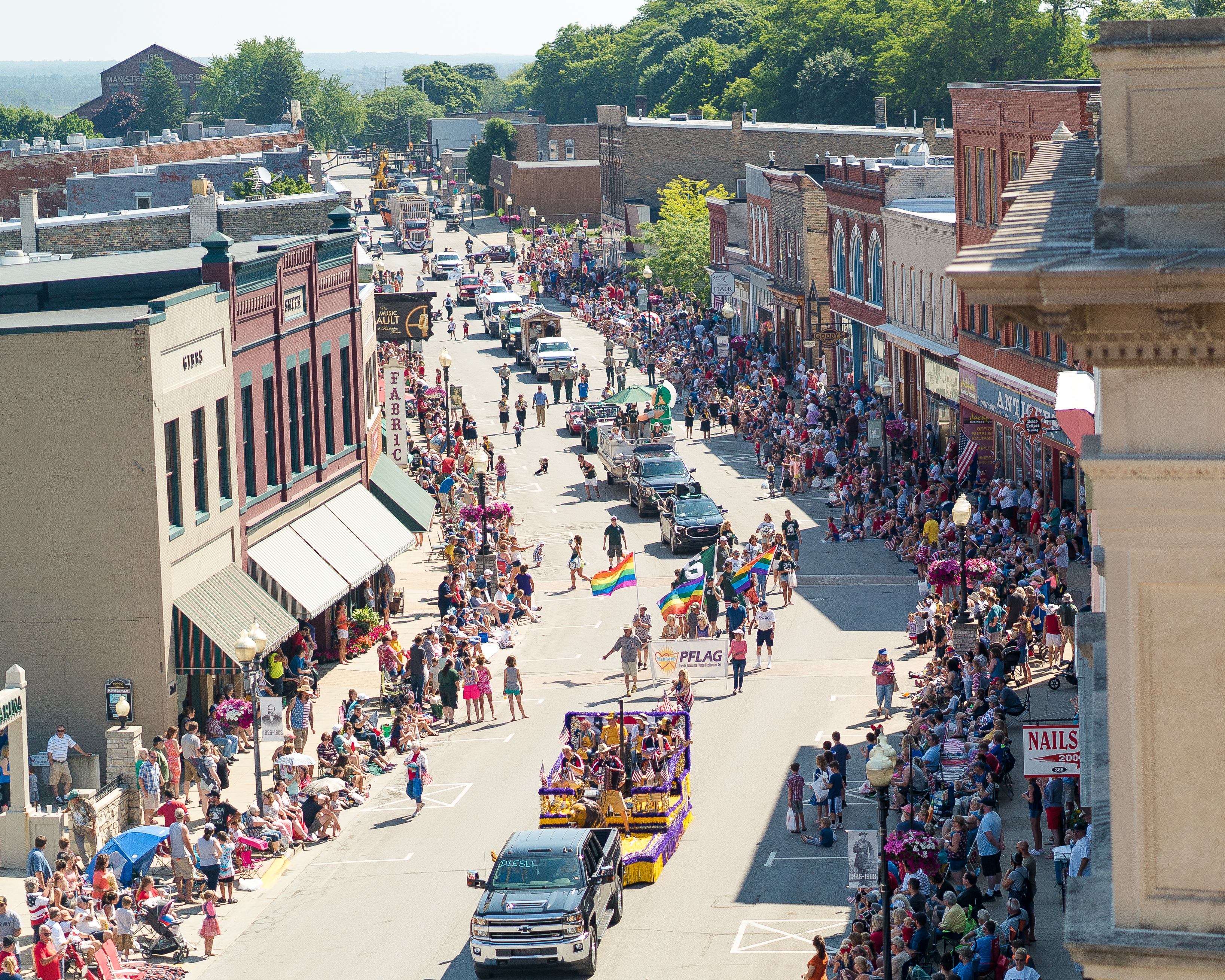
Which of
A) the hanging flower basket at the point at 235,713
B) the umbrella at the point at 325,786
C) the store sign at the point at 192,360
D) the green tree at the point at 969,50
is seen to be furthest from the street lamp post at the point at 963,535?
the green tree at the point at 969,50

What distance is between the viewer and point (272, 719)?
29594 mm

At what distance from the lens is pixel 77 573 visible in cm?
3209

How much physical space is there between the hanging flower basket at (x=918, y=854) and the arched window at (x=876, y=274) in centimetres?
4083

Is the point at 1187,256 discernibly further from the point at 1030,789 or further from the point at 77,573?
the point at 77,573

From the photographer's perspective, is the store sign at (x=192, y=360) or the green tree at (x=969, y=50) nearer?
the store sign at (x=192, y=360)

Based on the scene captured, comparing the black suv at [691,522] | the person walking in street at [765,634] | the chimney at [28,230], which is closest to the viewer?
the person walking in street at [765,634]

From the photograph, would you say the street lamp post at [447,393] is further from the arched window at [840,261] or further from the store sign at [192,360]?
the store sign at [192,360]

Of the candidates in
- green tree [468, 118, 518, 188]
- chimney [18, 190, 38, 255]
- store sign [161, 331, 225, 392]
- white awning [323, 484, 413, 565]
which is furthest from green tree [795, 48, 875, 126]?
store sign [161, 331, 225, 392]

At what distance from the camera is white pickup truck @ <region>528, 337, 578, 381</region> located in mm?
78688

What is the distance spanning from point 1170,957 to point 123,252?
157 ft

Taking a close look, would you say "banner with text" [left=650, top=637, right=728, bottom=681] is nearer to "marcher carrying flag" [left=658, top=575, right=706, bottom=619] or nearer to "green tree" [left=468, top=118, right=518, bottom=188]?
"marcher carrying flag" [left=658, top=575, right=706, bottom=619]

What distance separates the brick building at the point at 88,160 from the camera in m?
99.1

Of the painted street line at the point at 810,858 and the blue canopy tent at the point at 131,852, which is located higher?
the blue canopy tent at the point at 131,852

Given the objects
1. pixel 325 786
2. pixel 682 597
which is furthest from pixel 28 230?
pixel 325 786
